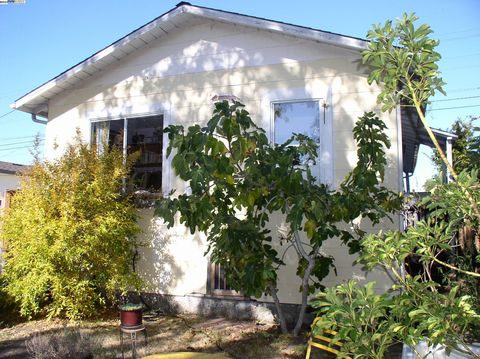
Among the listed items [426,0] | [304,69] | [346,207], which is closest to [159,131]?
[304,69]

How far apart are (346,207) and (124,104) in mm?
5133

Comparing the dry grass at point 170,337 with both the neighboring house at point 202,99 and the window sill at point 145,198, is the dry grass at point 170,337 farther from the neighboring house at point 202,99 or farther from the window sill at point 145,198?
the window sill at point 145,198

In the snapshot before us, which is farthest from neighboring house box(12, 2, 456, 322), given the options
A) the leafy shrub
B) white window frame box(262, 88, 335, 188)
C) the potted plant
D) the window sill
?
the potted plant

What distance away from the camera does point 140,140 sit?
327 inches

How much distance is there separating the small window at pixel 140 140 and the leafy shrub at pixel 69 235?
824mm

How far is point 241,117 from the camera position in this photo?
5.06 meters

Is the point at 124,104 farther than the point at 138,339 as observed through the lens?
Yes

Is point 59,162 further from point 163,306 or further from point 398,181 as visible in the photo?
point 398,181

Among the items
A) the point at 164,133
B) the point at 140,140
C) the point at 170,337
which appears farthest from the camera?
the point at 140,140

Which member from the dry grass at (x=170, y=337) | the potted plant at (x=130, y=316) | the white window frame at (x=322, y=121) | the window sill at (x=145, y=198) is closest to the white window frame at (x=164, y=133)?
the window sill at (x=145, y=198)

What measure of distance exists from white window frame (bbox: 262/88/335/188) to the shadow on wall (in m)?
2.65

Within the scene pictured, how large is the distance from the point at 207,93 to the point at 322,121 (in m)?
2.20

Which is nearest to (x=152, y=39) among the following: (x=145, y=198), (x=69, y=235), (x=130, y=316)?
(x=145, y=198)

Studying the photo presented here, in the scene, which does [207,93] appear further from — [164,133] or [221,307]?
[221,307]
